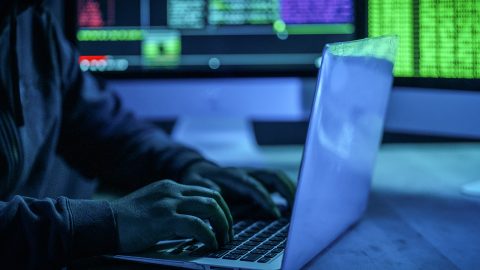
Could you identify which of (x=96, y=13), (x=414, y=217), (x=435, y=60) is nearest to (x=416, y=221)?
(x=414, y=217)

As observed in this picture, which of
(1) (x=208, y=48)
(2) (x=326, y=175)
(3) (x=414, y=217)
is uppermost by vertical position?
(1) (x=208, y=48)

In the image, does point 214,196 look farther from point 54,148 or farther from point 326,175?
point 54,148

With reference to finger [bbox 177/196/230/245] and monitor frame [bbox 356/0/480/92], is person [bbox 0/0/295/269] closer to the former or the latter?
finger [bbox 177/196/230/245]

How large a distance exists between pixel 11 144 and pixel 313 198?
1.46 ft

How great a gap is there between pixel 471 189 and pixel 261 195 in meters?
0.36

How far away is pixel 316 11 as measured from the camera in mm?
1281

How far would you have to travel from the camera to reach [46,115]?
105 cm

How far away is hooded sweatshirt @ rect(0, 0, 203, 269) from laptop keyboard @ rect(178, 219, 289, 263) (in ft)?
0.35

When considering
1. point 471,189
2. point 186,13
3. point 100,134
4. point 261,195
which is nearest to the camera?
point 261,195

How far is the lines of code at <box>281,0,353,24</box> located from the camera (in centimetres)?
127

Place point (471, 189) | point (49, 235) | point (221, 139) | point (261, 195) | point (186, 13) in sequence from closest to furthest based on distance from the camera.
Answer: point (49, 235), point (261, 195), point (471, 189), point (186, 13), point (221, 139)

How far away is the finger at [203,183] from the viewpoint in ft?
3.09

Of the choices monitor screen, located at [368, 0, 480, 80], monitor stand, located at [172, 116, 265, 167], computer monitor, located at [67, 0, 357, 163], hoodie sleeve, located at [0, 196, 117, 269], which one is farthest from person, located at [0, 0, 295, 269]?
monitor screen, located at [368, 0, 480, 80]

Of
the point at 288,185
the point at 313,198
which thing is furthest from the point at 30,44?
the point at 313,198
